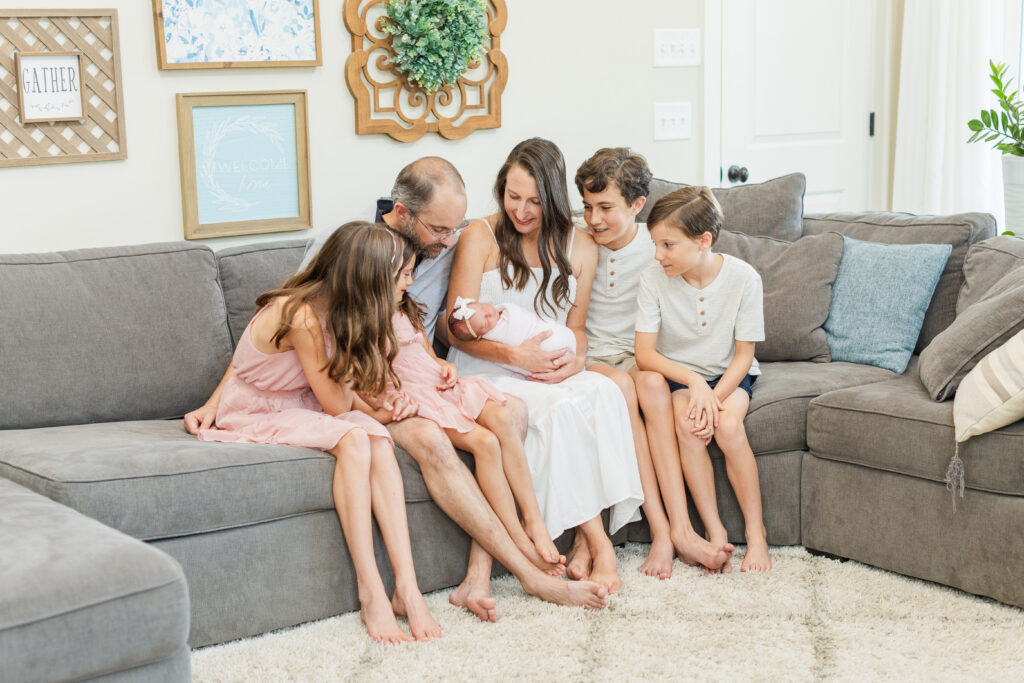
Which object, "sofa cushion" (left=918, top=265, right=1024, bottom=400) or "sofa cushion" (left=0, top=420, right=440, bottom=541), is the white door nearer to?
"sofa cushion" (left=918, top=265, right=1024, bottom=400)

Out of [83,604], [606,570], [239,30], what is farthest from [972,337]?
[239,30]

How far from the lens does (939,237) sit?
3.13 m

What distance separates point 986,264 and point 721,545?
110cm

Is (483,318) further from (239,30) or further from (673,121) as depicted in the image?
(673,121)

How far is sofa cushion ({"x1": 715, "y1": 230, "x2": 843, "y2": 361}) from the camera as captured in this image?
3146 mm

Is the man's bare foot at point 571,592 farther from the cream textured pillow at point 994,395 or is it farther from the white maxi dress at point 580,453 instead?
the cream textured pillow at point 994,395

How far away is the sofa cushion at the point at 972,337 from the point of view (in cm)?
255

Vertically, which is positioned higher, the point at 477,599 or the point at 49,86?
the point at 49,86

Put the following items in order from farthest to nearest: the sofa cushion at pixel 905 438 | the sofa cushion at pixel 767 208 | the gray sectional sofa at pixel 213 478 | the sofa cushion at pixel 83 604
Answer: the sofa cushion at pixel 767 208, the sofa cushion at pixel 905 438, the gray sectional sofa at pixel 213 478, the sofa cushion at pixel 83 604

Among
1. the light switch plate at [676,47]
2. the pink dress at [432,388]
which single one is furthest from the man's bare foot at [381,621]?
the light switch plate at [676,47]

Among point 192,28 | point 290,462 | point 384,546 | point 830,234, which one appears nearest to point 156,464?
point 290,462

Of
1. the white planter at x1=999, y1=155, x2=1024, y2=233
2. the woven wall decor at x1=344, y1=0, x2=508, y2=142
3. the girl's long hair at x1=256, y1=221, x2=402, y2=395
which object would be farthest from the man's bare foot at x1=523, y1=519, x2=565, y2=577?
the white planter at x1=999, y1=155, x2=1024, y2=233

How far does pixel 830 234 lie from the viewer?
3250 mm

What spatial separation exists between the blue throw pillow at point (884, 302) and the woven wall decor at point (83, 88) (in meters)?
2.10
